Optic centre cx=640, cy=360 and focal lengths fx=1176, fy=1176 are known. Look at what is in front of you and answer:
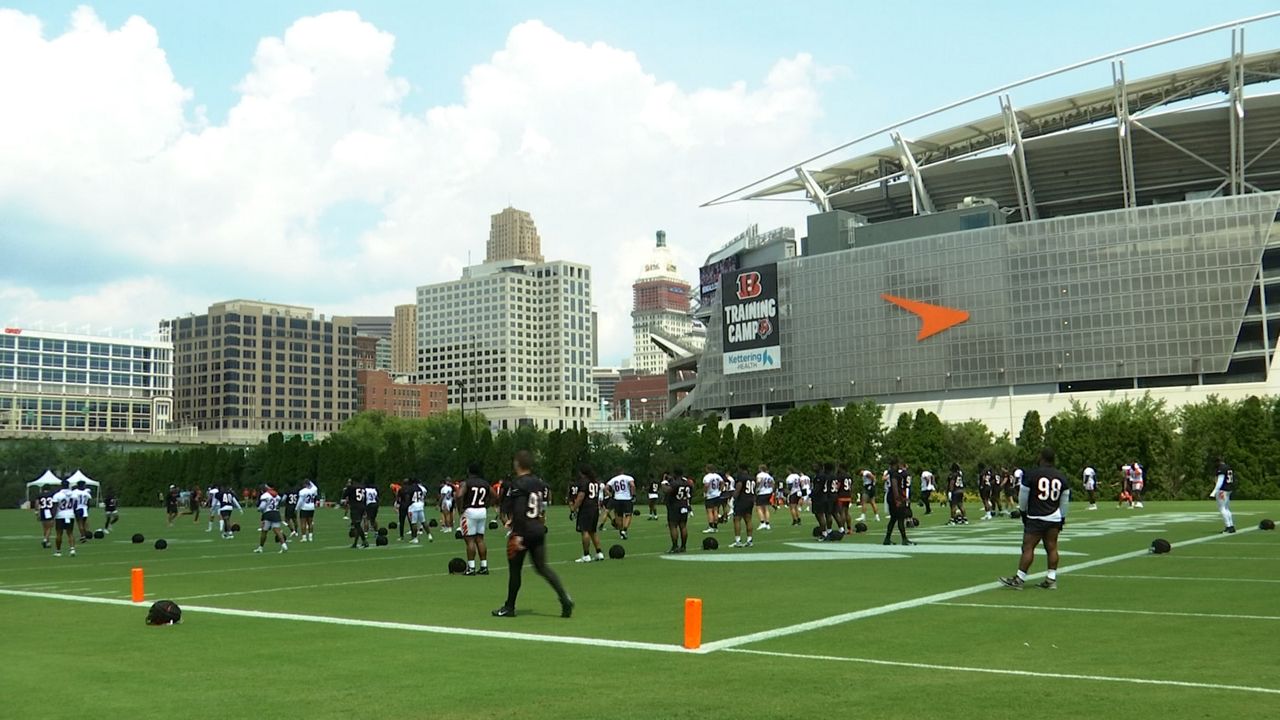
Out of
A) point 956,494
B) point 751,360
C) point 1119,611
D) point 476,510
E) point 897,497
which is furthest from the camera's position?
point 751,360

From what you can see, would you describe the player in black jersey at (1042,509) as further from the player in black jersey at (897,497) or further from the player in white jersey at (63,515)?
the player in white jersey at (63,515)

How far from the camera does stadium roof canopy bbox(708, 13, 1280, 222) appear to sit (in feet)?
322

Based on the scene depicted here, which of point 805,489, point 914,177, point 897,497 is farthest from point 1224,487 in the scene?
point 914,177

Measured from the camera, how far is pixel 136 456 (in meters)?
113

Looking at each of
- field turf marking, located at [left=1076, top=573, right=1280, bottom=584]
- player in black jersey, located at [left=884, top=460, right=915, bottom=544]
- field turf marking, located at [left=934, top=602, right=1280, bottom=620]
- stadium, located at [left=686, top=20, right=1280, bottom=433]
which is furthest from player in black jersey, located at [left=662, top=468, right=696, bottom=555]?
stadium, located at [left=686, top=20, right=1280, bottom=433]

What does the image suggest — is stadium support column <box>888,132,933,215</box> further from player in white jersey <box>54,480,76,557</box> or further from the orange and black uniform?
the orange and black uniform

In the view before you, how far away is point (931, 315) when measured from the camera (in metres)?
107

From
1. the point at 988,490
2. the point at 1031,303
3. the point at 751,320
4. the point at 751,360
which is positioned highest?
the point at 751,320

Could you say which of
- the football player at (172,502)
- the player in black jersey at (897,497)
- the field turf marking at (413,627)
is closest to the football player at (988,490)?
the player in black jersey at (897,497)

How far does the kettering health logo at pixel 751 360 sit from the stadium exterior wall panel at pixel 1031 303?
3.60 ft

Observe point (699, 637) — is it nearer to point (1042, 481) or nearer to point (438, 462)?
point (1042, 481)

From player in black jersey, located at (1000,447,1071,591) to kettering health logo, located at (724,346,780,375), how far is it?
100946mm

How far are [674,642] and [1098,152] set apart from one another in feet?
341

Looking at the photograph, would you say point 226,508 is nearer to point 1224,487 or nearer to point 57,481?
point 57,481
